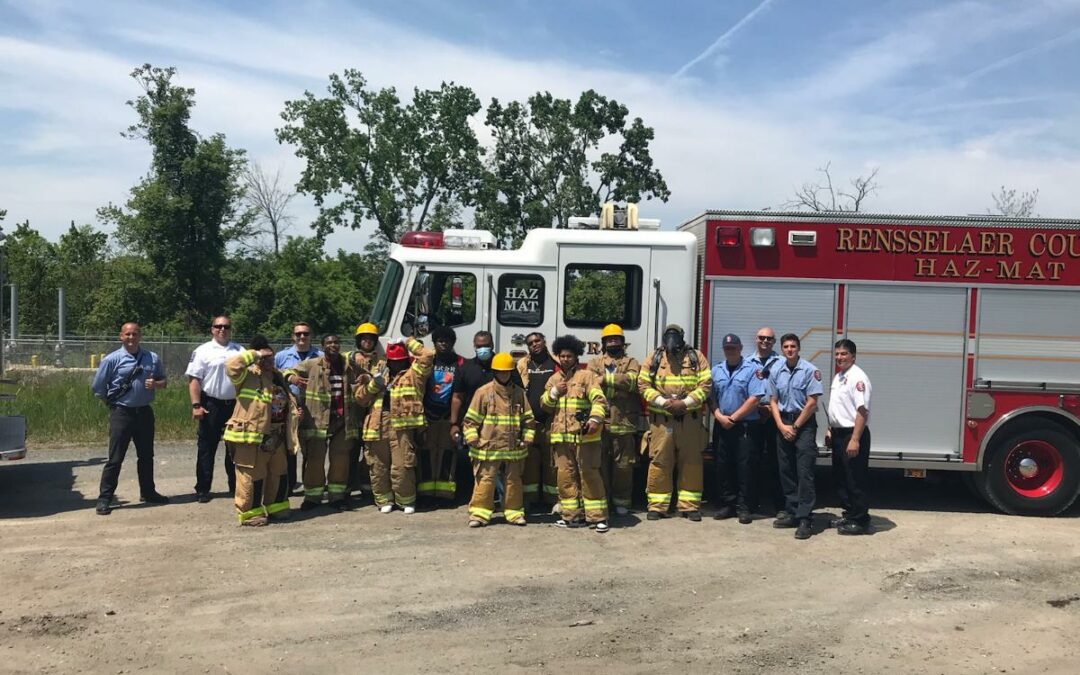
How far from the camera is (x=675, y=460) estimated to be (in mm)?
7320

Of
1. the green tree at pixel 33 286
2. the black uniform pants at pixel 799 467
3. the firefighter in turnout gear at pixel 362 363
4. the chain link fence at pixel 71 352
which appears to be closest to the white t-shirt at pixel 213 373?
the firefighter in turnout gear at pixel 362 363

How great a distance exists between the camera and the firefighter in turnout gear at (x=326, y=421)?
7320 millimetres

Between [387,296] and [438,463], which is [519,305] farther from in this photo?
[438,463]

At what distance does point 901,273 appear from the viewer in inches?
299

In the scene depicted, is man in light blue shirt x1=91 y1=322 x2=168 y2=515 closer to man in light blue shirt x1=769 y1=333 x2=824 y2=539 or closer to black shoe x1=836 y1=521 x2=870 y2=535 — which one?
man in light blue shirt x1=769 y1=333 x2=824 y2=539

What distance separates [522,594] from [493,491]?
174cm

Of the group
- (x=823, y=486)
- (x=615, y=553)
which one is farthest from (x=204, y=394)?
(x=823, y=486)

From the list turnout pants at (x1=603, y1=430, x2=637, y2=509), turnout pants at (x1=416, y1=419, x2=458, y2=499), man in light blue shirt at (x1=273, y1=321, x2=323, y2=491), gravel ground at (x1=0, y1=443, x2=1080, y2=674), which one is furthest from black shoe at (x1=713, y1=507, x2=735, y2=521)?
man in light blue shirt at (x1=273, y1=321, x2=323, y2=491)

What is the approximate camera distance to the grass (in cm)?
1152

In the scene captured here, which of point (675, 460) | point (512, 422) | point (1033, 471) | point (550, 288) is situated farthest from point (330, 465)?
point (1033, 471)

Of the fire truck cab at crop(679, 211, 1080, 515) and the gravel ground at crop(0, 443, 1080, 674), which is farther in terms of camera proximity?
the fire truck cab at crop(679, 211, 1080, 515)

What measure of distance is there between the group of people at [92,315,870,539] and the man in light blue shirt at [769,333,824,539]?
13 millimetres

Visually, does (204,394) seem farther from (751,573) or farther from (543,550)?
(751,573)

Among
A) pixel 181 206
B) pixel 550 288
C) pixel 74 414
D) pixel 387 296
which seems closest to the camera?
pixel 550 288
